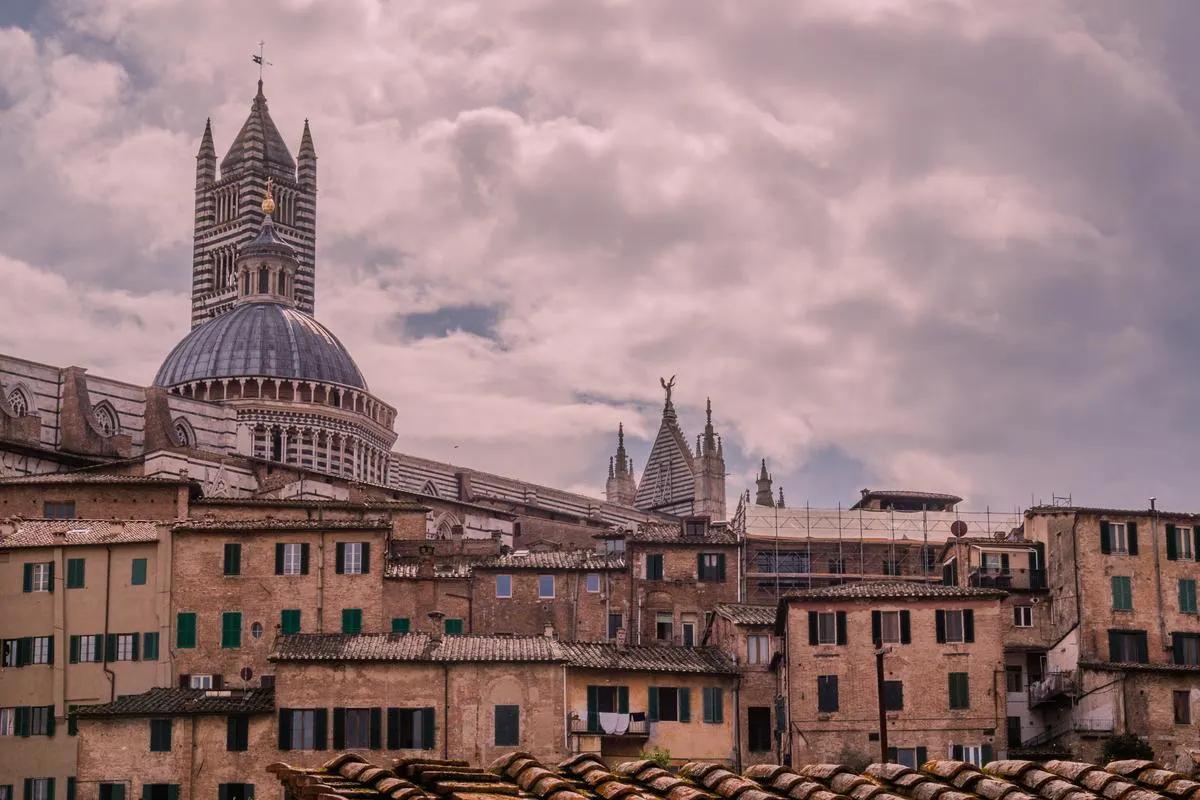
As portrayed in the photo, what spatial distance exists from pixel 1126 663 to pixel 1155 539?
4181 millimetres

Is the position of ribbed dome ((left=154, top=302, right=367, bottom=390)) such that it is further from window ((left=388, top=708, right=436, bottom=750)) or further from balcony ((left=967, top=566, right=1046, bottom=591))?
window ((left=388, top=708, right=436, bottom=750))

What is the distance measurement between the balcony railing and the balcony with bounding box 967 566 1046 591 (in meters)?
13.2

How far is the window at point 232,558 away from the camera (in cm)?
5388

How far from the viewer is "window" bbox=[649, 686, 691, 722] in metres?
50.3

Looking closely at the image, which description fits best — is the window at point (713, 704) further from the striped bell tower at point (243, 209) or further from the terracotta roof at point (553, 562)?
the striped bell tower at point (243, 209)

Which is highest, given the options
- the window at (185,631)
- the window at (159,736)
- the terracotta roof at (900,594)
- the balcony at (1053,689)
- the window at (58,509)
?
the window at (58,509)

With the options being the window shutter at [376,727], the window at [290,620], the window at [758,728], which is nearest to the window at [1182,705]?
the window at [758,728]

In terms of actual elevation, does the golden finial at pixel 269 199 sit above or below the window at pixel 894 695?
above

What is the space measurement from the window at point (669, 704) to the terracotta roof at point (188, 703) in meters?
9.10

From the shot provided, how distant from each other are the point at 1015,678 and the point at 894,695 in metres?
6.91

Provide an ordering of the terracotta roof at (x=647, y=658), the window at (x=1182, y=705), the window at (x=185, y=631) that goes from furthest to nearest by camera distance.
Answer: the window at (x=185, y=631), the window at (x=1182, y=705), the terracotta roof at (x=647, y=658)

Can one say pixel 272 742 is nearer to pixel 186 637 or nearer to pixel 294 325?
pixel 186 637

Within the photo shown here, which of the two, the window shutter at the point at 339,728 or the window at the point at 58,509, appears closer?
the window shutter at the point at 339,728

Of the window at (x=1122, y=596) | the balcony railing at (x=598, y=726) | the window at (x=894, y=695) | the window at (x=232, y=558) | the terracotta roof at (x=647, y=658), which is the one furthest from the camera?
the window at (x=1122, y=596)
